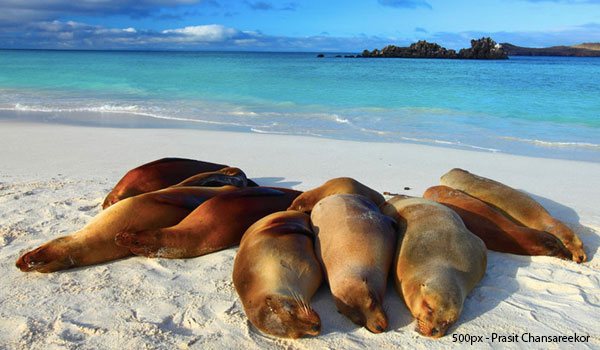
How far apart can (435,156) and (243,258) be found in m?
5.48

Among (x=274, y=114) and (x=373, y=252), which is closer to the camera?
(x=373, y=252)

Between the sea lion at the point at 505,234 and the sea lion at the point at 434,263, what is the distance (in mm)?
469

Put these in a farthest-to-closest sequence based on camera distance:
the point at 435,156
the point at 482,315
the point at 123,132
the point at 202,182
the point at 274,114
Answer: the point at 274,114
the point at 123,132
the point at 435,156
the point at 202,182
the point at 482,315

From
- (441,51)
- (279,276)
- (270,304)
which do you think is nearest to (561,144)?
(279,276)

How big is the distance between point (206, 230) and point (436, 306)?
1.84 m

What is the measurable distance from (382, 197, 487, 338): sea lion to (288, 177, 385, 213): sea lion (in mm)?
490

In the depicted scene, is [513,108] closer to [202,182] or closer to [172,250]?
[202,182]

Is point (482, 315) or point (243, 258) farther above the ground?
point (243, 258)

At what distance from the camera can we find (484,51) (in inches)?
3066

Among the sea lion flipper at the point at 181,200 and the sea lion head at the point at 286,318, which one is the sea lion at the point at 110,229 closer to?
the sea lion flipper at the point at 181,200

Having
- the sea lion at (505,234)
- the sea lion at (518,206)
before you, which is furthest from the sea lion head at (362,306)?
the sea lion at (518,206)

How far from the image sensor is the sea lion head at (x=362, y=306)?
10.4 feet

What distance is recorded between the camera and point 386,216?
4.14m

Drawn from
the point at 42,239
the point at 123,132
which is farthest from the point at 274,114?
the point at 42,239
